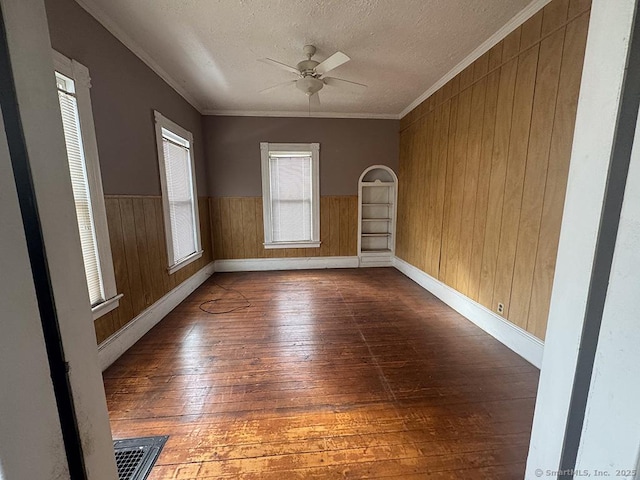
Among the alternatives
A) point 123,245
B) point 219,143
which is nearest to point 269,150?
point 219,143

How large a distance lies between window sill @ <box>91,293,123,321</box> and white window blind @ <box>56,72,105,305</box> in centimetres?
4

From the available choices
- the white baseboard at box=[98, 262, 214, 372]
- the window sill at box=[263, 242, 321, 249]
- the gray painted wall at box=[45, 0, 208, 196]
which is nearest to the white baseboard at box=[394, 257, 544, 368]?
the window sill at box=[263, 242, 321, 249]

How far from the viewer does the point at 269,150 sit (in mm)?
4621

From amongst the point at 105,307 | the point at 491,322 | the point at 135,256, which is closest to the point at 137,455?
the point at 105,307

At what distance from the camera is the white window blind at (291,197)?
4.73 m

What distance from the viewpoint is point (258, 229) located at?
483cm

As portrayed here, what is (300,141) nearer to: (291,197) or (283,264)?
(291,197)

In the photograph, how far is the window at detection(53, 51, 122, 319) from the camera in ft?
5.91

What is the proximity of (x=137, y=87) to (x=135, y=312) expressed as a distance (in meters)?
2.18

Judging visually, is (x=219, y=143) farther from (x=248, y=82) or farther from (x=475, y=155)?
(x=475, y=155)

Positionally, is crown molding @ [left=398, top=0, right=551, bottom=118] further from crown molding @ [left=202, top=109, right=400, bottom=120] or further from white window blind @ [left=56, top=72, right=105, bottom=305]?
white window blind @ [left=56, top=72, right=105, bottom=305]

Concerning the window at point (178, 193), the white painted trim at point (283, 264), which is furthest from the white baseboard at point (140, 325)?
the white painted trim at point (283, 264)

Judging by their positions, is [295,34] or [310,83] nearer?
[295,34]

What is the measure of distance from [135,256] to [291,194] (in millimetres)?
2799
